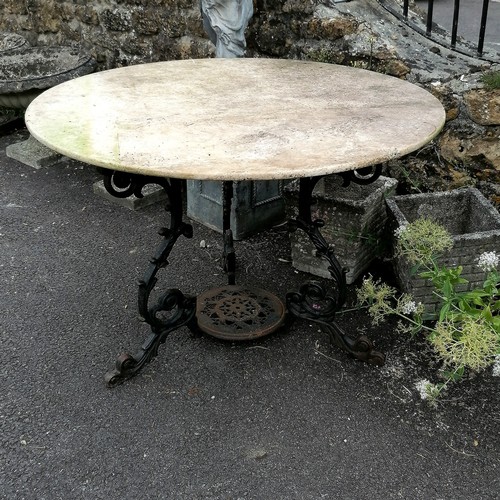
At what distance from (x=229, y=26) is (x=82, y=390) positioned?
2.04 metres

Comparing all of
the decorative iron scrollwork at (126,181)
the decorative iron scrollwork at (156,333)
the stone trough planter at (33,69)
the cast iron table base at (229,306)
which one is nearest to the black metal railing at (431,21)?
the cast iron table base at (229,306)

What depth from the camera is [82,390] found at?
8.21 feet

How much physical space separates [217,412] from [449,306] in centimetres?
98

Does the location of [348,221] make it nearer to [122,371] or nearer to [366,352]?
[366,352]

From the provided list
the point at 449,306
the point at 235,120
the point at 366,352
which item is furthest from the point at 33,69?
the point at 449,306

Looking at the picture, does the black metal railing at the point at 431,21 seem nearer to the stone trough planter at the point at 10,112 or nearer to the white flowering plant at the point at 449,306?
the white flowering plant at the point at 449,306

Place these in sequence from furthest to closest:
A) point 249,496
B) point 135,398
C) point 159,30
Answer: point 159,30, point 135,398, point 249,496

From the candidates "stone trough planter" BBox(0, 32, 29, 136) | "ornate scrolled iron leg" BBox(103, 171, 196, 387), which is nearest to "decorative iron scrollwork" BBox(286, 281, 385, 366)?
"ornate scrolled iron leg" BBox(103, 171, 196, 387)

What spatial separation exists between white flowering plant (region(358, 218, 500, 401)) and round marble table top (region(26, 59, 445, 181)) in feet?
1.68

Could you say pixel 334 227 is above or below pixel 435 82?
below

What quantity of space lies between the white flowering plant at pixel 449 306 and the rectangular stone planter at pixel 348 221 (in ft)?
0.91

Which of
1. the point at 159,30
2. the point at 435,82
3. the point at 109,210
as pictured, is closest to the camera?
the point at 435,82

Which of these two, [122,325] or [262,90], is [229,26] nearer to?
[262,90]

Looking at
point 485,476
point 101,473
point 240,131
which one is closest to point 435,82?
point 240,131
